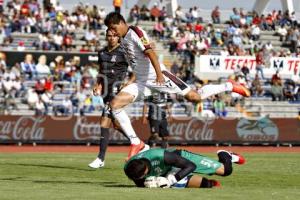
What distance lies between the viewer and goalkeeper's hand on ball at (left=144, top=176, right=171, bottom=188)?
495 inches

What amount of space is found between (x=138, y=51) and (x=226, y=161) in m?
2.63

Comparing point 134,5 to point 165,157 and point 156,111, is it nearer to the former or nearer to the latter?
point 156,111

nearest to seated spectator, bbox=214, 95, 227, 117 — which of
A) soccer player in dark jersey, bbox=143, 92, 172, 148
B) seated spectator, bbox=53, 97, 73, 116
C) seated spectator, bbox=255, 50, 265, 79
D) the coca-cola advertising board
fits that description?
the coca-cola advertising board

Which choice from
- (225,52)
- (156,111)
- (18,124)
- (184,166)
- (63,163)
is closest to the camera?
(184,166)

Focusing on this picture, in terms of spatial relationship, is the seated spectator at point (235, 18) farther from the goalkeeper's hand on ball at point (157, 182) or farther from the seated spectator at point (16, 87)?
→ the goalkeeper's hand on ball at point (157, 182)

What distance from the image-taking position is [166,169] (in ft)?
41.7

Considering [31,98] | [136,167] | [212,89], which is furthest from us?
[31,98]

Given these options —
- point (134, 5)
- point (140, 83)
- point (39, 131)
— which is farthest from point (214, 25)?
point (140, 83)

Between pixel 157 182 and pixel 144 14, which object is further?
pixel 144 14

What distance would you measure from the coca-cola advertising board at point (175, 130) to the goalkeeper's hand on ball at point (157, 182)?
20562mm

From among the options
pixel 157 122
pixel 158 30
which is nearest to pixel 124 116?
pixel 157 122

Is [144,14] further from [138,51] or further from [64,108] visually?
[138,51]

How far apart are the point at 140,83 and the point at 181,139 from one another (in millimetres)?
19694

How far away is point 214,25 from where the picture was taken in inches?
1817
